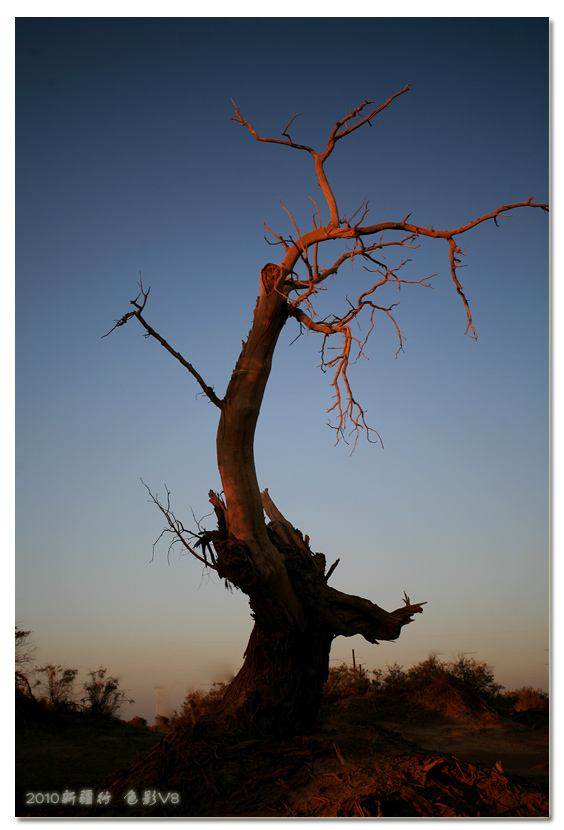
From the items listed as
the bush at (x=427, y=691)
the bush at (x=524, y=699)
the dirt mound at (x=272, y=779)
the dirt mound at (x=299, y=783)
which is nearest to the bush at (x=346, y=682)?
the bush at (x=427, y=691)

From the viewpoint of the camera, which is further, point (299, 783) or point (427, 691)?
point (427, 691)

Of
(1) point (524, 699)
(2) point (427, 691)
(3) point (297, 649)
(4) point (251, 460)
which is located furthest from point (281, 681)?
(1) point (524, 699)

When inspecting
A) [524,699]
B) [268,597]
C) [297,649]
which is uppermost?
[268,597]

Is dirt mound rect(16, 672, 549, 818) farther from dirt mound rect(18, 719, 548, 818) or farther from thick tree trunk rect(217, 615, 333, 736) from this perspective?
thick tree trunk rect(217, 615, 333, 736)

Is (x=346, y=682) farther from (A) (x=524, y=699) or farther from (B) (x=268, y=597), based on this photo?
(B) (x=268, y=597)

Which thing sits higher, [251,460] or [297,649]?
[251,460]

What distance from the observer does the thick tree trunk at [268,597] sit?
19.7 ft

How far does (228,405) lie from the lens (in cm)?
614

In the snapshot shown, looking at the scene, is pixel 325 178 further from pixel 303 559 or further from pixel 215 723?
pixel 215 723

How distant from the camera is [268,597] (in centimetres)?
595

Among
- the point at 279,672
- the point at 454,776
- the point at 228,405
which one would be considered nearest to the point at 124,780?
the point at 279,672

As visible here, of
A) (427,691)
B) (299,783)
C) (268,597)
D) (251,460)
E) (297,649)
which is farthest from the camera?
(427,691)

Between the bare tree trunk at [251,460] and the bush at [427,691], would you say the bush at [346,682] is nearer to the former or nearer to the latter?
the bush at [427,691]

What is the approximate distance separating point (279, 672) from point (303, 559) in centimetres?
113
